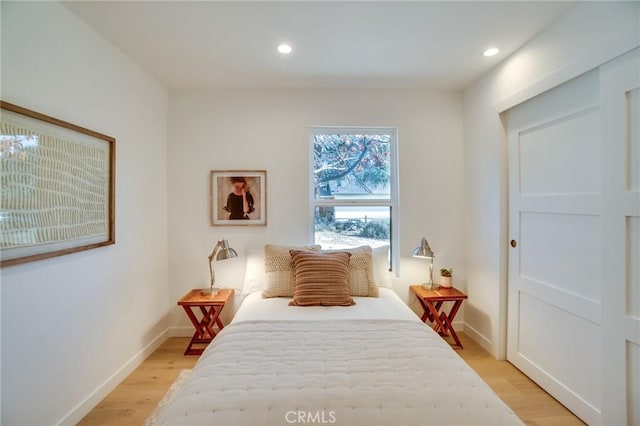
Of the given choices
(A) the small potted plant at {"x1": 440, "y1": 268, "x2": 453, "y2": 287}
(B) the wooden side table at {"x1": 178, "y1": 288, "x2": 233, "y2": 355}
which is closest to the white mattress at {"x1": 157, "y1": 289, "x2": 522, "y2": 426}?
(B) the wooden side table at {"x1": 178, "y1": 288, "x2": 233, "y2": 355}

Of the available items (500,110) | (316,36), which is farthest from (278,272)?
(500,110)

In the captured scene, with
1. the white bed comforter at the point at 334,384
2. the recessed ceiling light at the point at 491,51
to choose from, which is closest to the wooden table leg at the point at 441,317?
the white bed comforter at the point at 334,384

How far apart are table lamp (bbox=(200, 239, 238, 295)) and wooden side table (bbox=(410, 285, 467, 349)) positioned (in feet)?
5.74

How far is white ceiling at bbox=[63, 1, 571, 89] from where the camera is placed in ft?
5.60

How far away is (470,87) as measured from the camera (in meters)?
2.80

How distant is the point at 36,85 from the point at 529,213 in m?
3.21

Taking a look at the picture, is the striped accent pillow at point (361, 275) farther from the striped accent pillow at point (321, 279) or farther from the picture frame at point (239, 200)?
the picture frame at point (239, 200)

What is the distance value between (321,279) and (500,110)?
200cm

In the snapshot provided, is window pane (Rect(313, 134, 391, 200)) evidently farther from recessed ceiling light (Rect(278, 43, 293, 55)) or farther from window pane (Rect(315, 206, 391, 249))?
recessed ceiling light (Rect(278, 43, 293, 55))

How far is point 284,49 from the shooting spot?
214 centimetres

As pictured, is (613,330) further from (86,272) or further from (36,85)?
(36,85)

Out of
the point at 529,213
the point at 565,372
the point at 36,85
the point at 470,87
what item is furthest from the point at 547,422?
the point at 36,85

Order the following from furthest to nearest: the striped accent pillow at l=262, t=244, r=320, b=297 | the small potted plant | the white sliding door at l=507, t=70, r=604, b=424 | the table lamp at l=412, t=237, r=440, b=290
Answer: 1. the small potted plant
2. the table lamp at l=412, t=237, r=440, b=290
3. the striped accent pillow at l=262, t=244, r=320, b=297
4. the white sliding door at l=507, t=70, r=604, b=424


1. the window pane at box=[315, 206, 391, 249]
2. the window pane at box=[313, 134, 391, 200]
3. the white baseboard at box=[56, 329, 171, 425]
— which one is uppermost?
the window pane at box=[313, 134, 391, 200]
